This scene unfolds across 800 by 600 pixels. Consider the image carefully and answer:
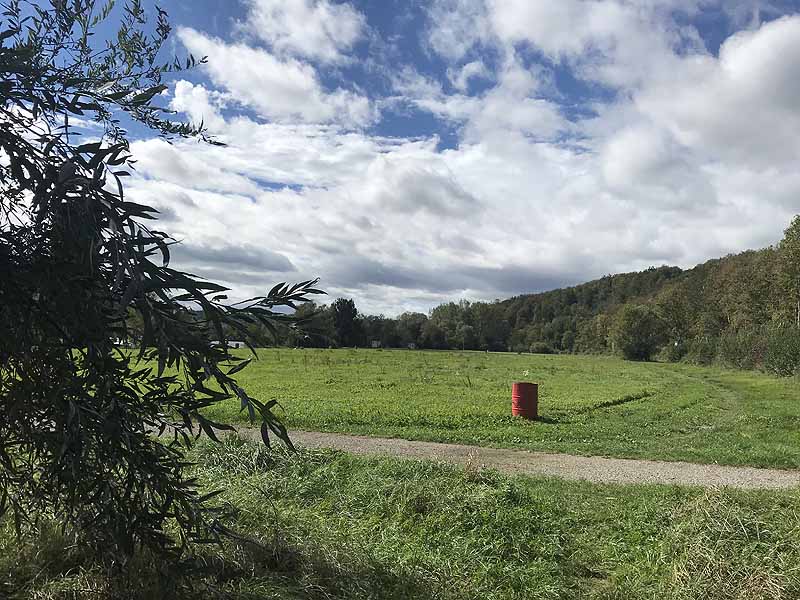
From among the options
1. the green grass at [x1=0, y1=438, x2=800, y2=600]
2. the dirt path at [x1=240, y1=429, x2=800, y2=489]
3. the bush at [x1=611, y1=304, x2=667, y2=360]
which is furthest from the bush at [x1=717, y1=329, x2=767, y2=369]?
the green grass at [x1=0, y1=438, x2=800, y2=600]

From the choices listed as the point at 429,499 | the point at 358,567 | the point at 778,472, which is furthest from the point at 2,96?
the point at 778,472

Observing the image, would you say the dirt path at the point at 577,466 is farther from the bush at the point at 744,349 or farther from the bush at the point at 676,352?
the bush at the point at 676,352

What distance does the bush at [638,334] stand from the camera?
263ft

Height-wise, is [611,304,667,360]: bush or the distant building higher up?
[611,304,667,360]: bush

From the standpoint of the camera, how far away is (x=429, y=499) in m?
6.91

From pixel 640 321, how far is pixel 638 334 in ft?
6.13

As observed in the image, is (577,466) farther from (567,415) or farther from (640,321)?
(640,321)

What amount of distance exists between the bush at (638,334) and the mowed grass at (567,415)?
5145 cm

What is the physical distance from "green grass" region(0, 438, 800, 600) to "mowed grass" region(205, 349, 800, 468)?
1.54m

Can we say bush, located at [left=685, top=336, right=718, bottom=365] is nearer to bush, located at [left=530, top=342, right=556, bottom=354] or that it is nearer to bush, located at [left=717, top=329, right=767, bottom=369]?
bush, located at [left=717, top=329, right=767, bottom=369]

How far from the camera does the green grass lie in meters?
4.03

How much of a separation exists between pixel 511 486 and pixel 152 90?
20.2 ft

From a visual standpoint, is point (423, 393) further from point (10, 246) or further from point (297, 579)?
point (10, 246)

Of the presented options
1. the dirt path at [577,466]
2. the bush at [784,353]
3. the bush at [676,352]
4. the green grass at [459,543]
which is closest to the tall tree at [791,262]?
the bush at [784,353]
